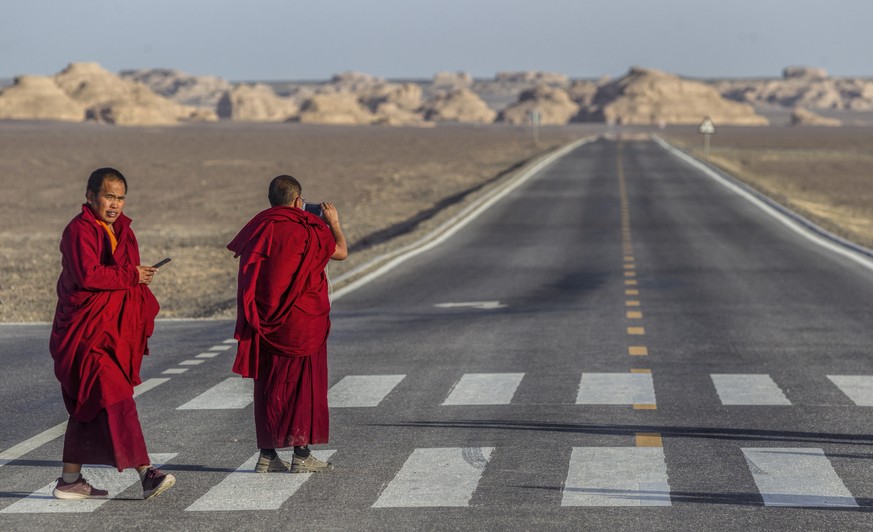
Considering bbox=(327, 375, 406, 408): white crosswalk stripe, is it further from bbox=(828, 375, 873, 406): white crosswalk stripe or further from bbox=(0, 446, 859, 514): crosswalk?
bbox=(828, 375, 873, 406): white crosswalk stripe

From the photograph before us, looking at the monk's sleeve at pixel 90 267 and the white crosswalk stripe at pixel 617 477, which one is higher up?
the monk's sleeve at pixel 90 267

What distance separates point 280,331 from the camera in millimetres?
9016

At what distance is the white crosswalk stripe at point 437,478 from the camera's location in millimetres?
8273

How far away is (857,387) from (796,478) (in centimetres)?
390

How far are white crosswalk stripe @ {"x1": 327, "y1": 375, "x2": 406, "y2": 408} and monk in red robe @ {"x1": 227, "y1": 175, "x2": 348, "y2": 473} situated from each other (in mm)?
2712

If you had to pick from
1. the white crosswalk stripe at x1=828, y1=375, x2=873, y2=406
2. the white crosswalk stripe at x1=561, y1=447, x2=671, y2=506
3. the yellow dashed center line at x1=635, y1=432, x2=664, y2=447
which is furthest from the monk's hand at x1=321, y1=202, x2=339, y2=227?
the white crosswalk stripe at x1=828, y1=375, x2=873, y2=406

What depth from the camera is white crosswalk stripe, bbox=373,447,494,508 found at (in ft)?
27.1

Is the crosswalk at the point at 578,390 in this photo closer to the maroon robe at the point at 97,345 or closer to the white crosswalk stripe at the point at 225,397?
the white crosswalk stripe at the point at 225,397

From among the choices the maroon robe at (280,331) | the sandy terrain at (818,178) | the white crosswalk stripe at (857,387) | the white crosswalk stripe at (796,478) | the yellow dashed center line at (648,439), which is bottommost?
the sandy terrain at (818,178)

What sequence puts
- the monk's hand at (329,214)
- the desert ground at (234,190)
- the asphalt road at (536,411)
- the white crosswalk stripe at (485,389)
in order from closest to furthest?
the asphalt road at (536,411), the monk's hand at (329,214), the white crosswalk stripe at (485,389), the desert ground at (234,190)

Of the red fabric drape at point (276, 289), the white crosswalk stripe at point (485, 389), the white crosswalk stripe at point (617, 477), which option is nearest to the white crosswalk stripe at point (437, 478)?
the white crosswalk stripe at point (617, 477)

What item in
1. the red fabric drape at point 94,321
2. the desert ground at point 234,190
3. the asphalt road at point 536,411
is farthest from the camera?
the desert ground at point 234,190

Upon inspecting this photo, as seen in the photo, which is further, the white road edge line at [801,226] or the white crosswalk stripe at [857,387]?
the white road edge line at [801,226]

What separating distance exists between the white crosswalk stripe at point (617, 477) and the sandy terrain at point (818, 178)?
70.6ft
